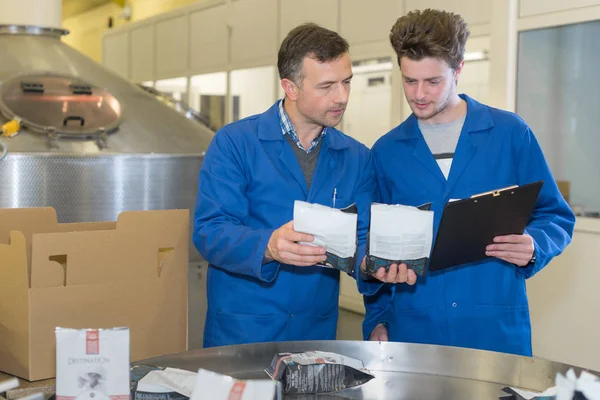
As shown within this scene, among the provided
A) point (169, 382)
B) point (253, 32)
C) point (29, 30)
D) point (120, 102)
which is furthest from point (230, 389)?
point (253, 32)

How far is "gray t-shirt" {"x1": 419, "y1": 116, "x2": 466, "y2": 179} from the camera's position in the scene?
5.86 ft

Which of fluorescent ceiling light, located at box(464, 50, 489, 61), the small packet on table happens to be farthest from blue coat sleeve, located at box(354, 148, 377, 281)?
fluorescent ceiling light, located at box(464, 50, 489, 61)

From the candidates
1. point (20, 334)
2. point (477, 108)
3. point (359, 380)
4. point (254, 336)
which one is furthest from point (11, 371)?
point (477, 108)

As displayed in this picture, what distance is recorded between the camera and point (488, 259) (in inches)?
67.9

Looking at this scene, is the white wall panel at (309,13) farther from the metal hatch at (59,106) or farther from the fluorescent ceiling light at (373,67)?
the metal hatch at (59,106)

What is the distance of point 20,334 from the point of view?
1624mm

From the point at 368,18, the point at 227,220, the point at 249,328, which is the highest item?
the point at 368,18

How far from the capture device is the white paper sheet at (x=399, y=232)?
53.1 inches

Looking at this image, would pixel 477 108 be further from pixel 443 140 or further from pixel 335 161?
pixel 335 161

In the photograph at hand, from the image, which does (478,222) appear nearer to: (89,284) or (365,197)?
(365,197)

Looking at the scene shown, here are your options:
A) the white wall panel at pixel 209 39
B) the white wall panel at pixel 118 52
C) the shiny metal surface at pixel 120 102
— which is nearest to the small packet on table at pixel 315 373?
the shiny metal surface at pixel 120 102

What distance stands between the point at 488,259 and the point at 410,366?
464 mm

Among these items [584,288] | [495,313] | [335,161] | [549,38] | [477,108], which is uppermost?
[549,38]

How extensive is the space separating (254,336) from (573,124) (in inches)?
92.8
